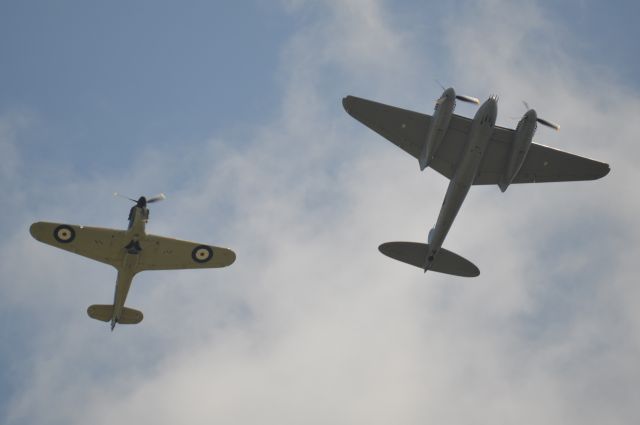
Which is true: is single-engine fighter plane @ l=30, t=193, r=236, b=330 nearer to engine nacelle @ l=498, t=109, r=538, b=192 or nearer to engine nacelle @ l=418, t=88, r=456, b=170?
engine nacelle @ l=418, t=88, r=456, b=170

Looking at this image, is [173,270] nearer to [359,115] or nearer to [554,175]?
[359,115]

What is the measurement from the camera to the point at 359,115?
4916 centimetres

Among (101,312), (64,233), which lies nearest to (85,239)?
(64,233)

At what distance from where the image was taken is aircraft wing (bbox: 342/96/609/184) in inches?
1925

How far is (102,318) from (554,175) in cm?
2717

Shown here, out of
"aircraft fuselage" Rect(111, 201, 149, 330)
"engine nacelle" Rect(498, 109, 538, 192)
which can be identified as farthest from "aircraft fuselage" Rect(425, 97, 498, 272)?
"aircraft fuselage" Rect(111, 201, 149, 330)

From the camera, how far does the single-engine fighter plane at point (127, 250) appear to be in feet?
157

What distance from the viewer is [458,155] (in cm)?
4934

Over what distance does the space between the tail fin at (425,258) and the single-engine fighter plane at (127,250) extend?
9029 mm

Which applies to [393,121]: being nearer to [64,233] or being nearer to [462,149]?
[462,149]

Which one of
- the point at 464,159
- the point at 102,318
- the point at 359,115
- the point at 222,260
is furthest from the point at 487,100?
the point at 102,318

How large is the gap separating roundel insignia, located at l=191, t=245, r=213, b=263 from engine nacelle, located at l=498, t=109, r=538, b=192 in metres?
16.9

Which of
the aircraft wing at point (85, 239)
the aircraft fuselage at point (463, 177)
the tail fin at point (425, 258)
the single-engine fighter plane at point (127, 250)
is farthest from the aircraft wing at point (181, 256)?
the aircraft fuselage at point (463, 177)

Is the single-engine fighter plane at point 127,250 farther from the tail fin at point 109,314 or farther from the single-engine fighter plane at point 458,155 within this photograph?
the single-engine fighter plane at point 458,155
